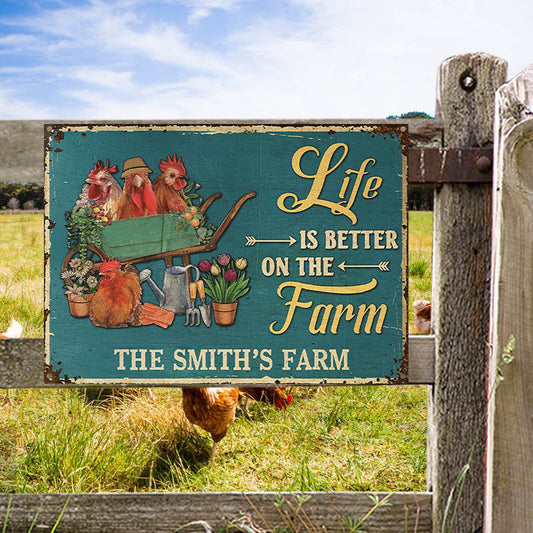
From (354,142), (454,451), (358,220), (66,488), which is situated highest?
(354,142)

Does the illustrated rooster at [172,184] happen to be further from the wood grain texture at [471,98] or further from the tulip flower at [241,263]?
the wood grain texture at [471,98]

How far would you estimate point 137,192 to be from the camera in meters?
2.14

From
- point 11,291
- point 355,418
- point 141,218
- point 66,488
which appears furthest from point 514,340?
point 11,291

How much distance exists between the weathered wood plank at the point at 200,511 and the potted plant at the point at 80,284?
2.80ft

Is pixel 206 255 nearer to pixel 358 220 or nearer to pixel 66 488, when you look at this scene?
pixel 358 220

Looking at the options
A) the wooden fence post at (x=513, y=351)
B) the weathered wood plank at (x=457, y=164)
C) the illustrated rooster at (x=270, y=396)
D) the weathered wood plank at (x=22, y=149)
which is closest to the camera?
the wooden fence post at (x=513, y=351)

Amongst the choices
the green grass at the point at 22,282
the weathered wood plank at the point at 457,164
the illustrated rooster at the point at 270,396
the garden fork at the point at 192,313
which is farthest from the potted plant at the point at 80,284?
the green grass at the point at 22,282

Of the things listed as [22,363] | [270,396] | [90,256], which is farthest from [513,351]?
[270,396]

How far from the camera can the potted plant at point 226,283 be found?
→ 213cm

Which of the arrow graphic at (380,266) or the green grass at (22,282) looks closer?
the arrow graphic at (380,266)

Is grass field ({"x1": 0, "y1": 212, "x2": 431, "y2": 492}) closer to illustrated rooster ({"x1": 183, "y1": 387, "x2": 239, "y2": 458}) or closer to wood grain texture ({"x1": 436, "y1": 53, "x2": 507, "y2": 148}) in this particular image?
illustrated rooster ({"x1": 183, "y1": 387, "x2": 239, "y2": 458})

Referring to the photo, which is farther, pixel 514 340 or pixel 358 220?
pixel 358 220

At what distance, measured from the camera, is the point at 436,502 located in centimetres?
219

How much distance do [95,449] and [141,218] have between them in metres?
1.51
